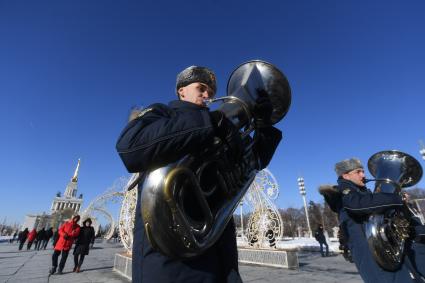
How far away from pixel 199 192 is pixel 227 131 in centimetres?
35

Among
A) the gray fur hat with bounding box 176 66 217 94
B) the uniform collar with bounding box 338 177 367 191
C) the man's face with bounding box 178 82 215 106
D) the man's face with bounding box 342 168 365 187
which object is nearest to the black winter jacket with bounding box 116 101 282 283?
the man's face with bounding box 178 82 215 106

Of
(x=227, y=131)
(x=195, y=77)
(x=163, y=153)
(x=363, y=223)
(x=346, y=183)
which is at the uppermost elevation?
(x=195, y=77)

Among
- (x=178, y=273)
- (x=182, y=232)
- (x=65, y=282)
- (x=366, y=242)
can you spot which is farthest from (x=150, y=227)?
(x=65, y=282)

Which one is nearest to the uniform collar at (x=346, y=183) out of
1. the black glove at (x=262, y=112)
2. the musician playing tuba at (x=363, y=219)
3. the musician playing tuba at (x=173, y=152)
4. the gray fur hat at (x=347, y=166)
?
the musician playing tuba at (x=363, y=219)

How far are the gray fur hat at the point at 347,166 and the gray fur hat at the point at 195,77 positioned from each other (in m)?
2.58

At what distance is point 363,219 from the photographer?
2.75m

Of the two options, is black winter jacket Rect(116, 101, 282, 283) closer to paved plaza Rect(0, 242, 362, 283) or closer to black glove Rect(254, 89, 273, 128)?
black glove Rect(254, 89, 273, 128)

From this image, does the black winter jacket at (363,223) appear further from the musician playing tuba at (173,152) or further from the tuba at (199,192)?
the musician playing tuba at (173,152)

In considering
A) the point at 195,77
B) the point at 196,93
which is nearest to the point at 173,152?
the point at 196,93

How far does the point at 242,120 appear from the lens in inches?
58.3

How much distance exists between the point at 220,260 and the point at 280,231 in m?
8.22

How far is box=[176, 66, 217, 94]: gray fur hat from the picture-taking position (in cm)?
168

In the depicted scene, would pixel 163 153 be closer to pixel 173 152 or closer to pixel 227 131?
pixel 173 152

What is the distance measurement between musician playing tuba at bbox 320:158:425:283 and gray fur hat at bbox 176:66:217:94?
213 centimetres
